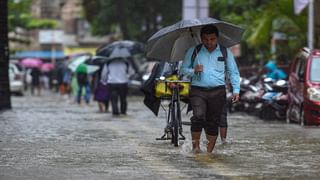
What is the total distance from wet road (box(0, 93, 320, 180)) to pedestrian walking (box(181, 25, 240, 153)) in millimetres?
443

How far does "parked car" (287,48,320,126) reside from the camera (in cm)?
1658

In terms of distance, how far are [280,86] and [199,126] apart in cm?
860

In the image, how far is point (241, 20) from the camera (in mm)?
31469

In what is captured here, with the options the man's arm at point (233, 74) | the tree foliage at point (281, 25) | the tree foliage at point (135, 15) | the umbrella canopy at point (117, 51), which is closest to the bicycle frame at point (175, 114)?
the man's arm at point (233, 74)

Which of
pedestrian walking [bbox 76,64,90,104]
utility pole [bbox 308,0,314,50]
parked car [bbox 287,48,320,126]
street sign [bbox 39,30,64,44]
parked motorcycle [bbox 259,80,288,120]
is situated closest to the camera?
parked car [bbox 287,48,320,126]

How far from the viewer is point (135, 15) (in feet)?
133

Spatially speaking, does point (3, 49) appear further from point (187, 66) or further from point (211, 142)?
point (211, 142)

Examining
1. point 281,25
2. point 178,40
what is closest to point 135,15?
point 281,25

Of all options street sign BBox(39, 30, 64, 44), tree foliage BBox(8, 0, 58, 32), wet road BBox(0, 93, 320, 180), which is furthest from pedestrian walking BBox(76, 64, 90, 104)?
street sign BBox(39, 30, 64, 44)

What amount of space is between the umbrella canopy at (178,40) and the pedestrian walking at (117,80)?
819 centimetres

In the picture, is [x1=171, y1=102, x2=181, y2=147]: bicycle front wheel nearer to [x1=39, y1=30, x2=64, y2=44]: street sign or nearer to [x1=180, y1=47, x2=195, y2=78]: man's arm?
[x1=180, y1=47, x2=195, y2=78]: man's arm

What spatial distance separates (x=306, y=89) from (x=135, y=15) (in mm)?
24446

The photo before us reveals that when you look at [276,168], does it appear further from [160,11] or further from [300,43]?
[160,11]

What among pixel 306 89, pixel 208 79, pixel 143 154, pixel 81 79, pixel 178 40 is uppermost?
pixel 178 40
